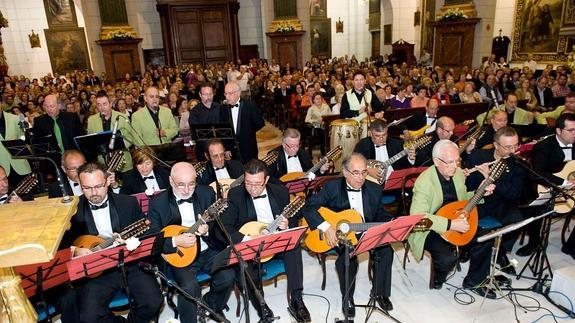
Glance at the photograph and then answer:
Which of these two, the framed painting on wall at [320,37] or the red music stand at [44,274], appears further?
the framed painting on wall at [320,37]

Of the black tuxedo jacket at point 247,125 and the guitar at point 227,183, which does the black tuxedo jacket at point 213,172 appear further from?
the black tuxedo jacket at point 247,125

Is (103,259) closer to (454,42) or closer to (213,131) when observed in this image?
Result: (213,131)

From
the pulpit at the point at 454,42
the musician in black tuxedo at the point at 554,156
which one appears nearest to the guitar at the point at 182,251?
the musician in black tuxedo at the point at 554,156

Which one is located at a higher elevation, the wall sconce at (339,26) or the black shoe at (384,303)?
the wall sconce at (339,26)

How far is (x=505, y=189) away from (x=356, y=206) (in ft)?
6.28

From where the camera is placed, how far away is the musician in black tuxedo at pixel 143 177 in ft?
16.4

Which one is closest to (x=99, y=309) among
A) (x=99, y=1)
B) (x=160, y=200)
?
→ (x=160, y=200)

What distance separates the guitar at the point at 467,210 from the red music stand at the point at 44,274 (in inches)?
138

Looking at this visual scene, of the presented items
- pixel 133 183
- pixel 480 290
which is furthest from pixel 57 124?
pixel 480 290

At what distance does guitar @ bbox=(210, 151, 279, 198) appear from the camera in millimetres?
4598

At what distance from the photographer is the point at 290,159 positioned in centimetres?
574

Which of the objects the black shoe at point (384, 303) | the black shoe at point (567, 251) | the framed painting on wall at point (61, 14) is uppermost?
the framed painting on wall at point (61, 14)

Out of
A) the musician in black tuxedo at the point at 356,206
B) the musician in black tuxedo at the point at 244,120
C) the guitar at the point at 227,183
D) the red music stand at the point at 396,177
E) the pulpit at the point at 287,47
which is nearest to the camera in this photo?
the musician in black tuxedo at the point at 356,206

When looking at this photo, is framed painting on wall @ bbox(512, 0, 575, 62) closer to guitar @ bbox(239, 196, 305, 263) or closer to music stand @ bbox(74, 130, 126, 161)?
guitar @ bbox(239, 196, 305, 263)
